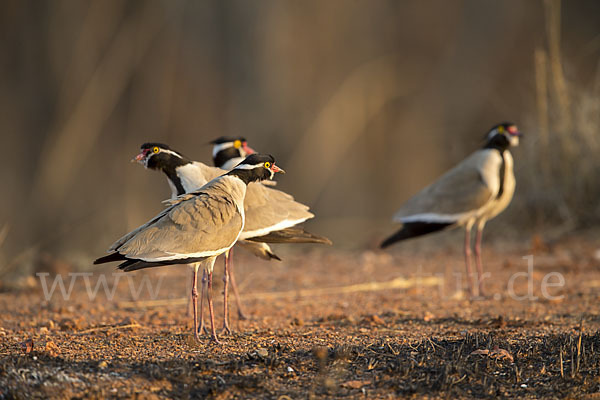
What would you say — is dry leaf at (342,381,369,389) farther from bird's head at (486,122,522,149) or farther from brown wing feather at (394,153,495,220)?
bird's head at (486,122,522,149)

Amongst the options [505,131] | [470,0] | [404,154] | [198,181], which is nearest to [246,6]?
[404,154]

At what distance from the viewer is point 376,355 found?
386 cm

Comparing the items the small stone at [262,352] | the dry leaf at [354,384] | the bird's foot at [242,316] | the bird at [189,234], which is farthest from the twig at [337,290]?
the dry leaf at [354,384]

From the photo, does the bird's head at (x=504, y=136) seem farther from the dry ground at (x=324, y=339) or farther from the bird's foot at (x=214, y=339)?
the bird's foot at (x=214, y=339)

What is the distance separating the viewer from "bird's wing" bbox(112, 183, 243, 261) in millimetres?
4219

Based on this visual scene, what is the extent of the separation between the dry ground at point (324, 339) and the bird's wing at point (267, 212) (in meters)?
0.70

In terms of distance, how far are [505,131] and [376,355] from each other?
3.91m

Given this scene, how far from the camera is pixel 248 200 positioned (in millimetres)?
5418

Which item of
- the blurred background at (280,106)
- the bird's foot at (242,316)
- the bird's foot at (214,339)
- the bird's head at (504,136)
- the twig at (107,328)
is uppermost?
the blurred background at (280,106)

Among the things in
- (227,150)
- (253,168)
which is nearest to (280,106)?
(227,150)

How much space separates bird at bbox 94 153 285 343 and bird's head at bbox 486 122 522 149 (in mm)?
3403

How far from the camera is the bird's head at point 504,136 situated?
7.08 metres

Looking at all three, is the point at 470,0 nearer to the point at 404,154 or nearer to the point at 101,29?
the point at 404,154

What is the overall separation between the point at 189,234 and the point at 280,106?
9.13 m
